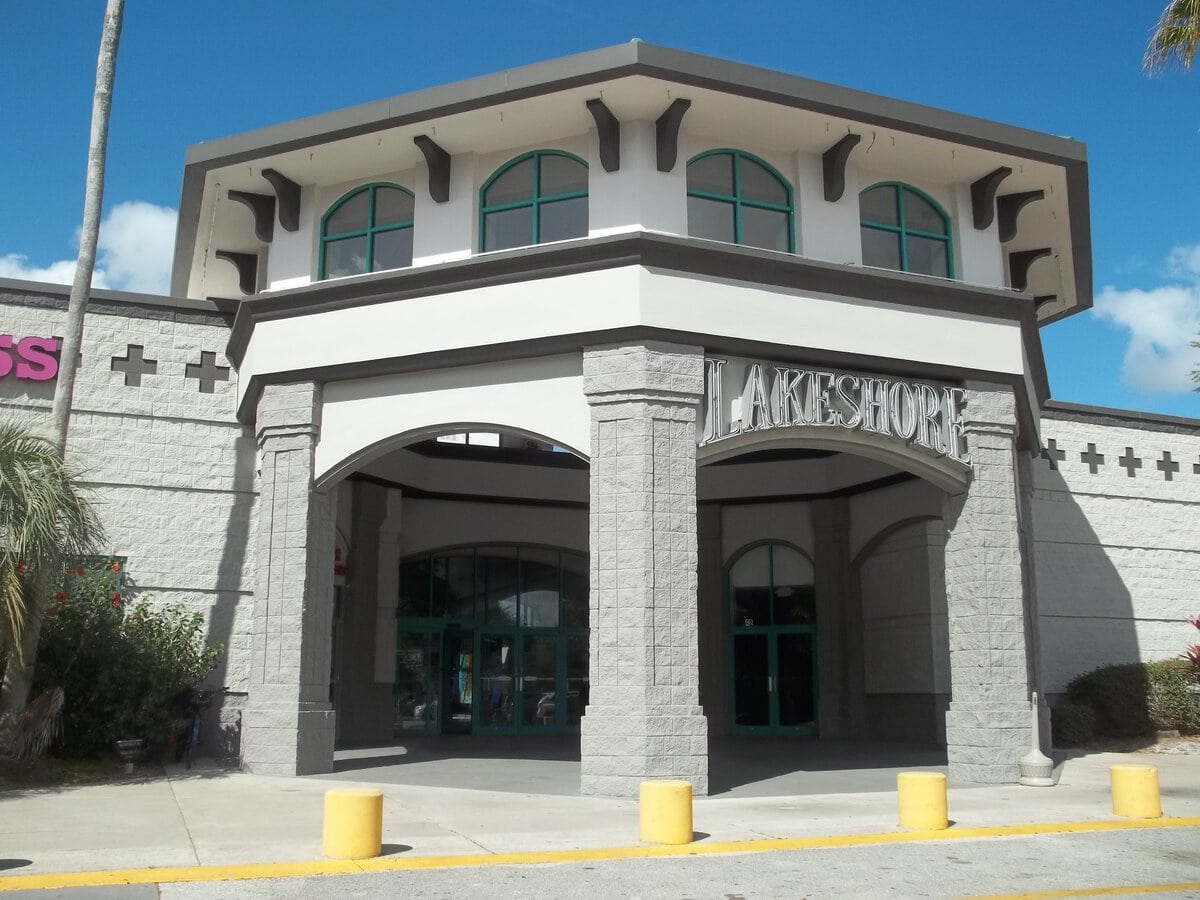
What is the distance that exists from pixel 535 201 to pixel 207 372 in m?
6.90

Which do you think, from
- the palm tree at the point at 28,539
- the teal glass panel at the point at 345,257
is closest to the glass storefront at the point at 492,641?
the teal glass panel at the point at 345,257

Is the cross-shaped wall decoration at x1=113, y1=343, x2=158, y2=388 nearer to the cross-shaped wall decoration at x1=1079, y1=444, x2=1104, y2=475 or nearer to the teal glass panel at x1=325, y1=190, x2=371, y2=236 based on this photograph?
the teal glass panel at x1=325, y1=190, x2=371, y2=236

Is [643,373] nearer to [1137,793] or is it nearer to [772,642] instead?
[1137,793]

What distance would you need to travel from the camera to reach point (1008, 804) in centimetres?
1391

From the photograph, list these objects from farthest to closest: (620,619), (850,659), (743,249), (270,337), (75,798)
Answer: (850,659)
(270,337)
(743,249)
(620,619)
(75,798)

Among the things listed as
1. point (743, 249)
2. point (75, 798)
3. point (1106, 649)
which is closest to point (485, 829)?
point (75, 798)

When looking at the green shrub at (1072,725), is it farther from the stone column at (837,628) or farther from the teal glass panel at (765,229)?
the teal glass panel at (765,229)

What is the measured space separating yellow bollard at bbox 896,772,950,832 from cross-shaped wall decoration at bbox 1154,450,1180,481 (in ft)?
57.4

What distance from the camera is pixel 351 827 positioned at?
9.84 m

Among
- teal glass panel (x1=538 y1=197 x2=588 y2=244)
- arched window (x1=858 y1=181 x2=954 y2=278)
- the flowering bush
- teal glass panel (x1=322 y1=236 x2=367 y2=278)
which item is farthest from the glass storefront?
arched window (x1=858 y1=181 x2=954 y2=278)

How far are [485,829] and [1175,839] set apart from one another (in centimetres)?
670

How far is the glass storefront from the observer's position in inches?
994

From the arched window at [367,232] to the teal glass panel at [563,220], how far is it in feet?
7.28

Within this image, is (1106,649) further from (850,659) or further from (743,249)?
(743,249)
